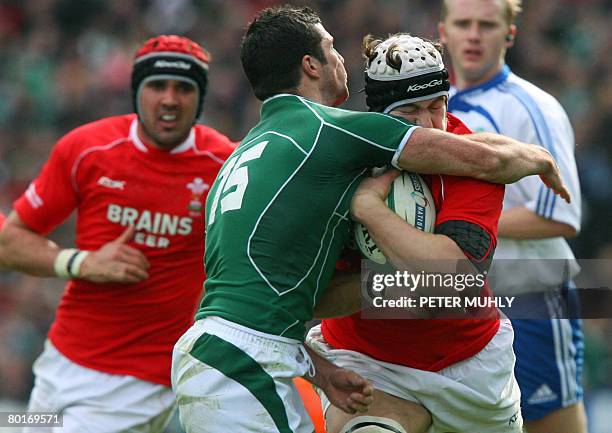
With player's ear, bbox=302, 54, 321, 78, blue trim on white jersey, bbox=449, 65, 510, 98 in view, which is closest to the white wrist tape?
player's ear, bbox=302, 54, 321, 78

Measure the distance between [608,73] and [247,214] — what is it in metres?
8.34

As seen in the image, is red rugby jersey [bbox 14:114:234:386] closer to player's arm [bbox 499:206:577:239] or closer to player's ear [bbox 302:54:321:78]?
player's arm [bbox 499:206:577:239]

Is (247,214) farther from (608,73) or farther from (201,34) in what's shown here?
(201,34)

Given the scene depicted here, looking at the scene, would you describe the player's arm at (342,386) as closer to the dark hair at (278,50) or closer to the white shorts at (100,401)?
the dark hair at (278,50)

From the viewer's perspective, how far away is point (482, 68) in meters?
6.27

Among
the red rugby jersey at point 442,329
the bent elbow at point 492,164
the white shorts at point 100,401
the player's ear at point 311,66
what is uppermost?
the player's ear at point 311,66

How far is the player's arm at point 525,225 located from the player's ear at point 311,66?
1885 millimetres

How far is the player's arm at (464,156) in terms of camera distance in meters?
4.01

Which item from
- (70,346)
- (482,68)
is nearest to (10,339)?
(70,346)

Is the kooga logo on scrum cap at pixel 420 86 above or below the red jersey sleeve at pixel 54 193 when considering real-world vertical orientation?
above

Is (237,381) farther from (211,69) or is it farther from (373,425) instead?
(211,69)

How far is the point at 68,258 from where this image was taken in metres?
5.89

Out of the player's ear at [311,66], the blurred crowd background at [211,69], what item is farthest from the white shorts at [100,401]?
the blurred crowd background at [211,69]

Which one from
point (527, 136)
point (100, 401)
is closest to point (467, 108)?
point (527, 136)
